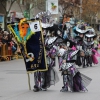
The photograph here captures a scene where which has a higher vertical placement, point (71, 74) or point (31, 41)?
point (31, 41)

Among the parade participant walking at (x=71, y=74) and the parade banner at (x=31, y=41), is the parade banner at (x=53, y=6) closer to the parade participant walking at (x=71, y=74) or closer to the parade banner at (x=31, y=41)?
the parade banner at (x=31, y=41)

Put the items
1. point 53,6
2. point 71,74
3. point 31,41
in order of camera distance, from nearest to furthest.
Answer: point 71,74
point 31,41
point 53,6

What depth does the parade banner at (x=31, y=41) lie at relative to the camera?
10.7 meters

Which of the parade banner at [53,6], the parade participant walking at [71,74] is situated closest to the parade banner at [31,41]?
the parade participant walking at [71,74]

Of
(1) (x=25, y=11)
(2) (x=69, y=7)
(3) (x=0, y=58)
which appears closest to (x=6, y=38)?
(3) (x=0, y=58)

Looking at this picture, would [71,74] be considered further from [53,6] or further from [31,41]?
[53,6]

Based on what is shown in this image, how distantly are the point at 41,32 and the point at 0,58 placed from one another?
1365 centimetres

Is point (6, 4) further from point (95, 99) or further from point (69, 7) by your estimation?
point (95, 99)

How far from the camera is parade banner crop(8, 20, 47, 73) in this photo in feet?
35.0

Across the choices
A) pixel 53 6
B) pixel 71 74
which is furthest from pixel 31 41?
pixel 53 6

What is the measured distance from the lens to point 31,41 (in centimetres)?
1077

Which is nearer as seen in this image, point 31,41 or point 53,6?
point 31,41

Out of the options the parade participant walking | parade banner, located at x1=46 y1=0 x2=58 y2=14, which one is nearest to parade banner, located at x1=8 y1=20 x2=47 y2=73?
the parade participant walking

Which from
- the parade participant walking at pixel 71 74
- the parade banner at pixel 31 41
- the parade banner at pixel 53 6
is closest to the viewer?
the parade participant walking at pixel 71 74
